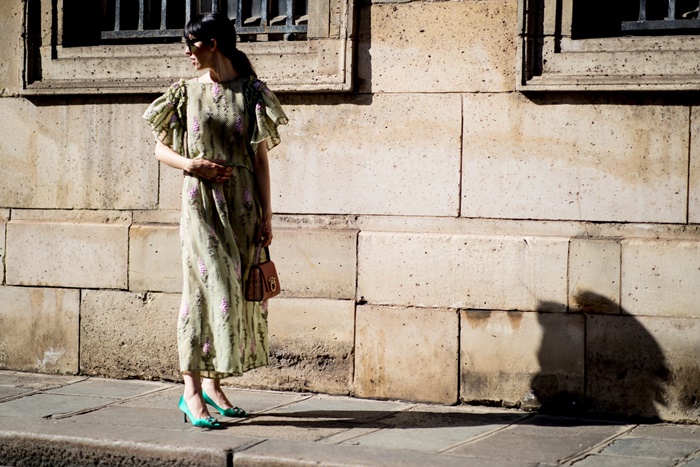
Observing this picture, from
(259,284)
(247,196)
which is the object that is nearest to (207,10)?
(247,196)

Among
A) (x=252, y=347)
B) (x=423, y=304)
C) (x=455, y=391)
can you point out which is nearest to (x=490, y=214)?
(x=423, y=304)

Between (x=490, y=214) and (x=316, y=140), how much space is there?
116cm

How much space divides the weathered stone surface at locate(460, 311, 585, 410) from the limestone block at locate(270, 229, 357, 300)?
75 centimetres

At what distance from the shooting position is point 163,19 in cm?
697

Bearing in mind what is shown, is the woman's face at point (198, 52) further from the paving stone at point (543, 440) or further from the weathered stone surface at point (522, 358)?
the paving stone at point (543, 440)

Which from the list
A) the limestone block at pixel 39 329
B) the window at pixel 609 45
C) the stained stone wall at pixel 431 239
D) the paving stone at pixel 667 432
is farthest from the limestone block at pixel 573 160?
the limestone block at pixel 39 329

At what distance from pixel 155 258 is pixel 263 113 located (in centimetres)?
173

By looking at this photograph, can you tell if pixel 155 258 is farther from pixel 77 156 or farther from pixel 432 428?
pixel 432 428

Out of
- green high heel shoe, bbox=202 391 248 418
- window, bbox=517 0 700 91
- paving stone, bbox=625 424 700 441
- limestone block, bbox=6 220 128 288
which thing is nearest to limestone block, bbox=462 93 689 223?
window, bbox=517 0 700 91

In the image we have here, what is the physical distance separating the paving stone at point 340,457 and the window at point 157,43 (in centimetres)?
238

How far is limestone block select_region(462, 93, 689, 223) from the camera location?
5.72m

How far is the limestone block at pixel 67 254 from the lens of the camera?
269 inches

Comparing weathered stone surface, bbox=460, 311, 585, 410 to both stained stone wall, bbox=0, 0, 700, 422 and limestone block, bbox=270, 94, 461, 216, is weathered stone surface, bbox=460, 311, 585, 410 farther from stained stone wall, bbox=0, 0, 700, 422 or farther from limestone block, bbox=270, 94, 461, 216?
limestone block, bbox=270, 94, 461, 216

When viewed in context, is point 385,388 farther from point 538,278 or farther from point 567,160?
point 567,160
